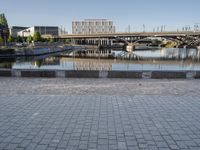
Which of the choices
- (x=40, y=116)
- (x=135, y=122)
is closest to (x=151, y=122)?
(x=135, y=122)

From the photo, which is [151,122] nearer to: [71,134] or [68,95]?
[71,134]

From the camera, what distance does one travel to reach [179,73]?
1029 cm

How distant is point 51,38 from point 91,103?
291 feet

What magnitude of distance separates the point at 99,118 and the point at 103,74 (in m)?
5.79

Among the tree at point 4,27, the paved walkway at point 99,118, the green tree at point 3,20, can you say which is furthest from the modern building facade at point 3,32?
the paved walkway at point 99,118

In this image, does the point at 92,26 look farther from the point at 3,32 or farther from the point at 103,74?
the point at 103,74

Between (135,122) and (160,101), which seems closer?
(135,122)

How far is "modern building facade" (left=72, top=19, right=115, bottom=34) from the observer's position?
446ft

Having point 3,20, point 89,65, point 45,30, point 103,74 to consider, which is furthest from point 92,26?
point 103,74

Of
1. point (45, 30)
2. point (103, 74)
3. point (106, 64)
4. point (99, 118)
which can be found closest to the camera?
point (99, 118)

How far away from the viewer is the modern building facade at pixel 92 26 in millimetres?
136000

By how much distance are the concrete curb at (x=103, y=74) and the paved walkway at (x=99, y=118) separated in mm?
2337

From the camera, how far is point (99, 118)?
Result: 4828 mm

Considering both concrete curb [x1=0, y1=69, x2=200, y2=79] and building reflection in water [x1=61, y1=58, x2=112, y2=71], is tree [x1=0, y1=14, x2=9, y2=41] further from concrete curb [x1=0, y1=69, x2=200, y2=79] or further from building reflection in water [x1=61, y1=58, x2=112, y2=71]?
concrete curb [x1=0, y1=69, x2=200, y2=79]
